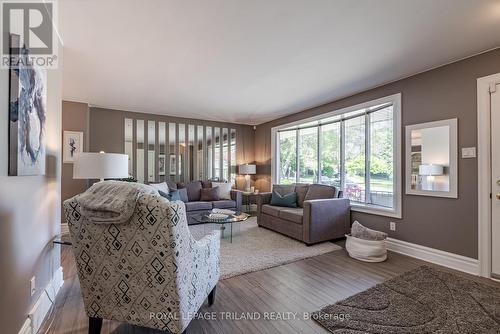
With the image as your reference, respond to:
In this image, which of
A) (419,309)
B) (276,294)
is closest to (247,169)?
(276,294)

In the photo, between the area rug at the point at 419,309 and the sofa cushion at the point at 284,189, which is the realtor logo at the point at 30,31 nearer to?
the area rug at the point at 419,309

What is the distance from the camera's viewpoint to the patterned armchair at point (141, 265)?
1.29 metres

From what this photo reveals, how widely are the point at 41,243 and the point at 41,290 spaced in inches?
14.0

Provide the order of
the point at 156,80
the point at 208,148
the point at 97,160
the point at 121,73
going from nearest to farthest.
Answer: the point at 97,160 → the point at 121,73 → the point at 156,80 → the point at 208,148

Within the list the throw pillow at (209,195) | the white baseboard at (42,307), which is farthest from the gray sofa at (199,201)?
the white baseboard at (42,307)

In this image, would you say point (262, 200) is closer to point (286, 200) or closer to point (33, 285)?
point (286, 200)

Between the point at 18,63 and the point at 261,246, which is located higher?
the point at 18,63

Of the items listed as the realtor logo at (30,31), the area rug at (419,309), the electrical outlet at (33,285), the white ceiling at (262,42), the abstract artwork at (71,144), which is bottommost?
the area rug at (419,309)

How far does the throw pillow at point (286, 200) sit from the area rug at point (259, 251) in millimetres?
575

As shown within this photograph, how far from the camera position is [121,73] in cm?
322

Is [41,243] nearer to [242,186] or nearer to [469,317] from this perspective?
[469,317]

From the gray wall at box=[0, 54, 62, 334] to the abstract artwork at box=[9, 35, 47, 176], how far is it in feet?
0.19

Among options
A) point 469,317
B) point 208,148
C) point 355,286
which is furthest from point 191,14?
point 208,148

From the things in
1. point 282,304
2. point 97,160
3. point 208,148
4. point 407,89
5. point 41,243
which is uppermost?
point 407,89
